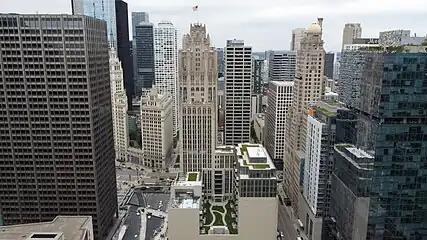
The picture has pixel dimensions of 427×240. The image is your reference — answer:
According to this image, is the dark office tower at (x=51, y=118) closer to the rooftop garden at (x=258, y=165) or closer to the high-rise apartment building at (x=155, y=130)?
the rooftop garden at (x=258, y=165)

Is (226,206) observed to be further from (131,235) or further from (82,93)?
(82,93)

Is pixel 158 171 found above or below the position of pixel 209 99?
below

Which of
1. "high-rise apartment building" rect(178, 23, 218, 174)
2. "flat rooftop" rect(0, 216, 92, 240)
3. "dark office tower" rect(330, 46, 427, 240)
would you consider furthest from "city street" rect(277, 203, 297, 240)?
"flat rooftop" rect(0, 216, 92, 240)

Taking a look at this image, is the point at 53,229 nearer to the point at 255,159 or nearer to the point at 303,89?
the point at 255,159

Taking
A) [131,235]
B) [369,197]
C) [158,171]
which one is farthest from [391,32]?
[158,171]

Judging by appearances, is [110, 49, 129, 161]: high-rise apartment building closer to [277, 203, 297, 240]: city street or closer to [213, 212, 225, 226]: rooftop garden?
[277, 203, 297, 240]: city street

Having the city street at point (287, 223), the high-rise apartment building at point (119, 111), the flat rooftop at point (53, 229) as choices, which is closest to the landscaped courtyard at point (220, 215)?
the city street at point (287, 223)

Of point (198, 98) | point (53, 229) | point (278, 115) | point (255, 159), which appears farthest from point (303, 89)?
point (53, 229)
